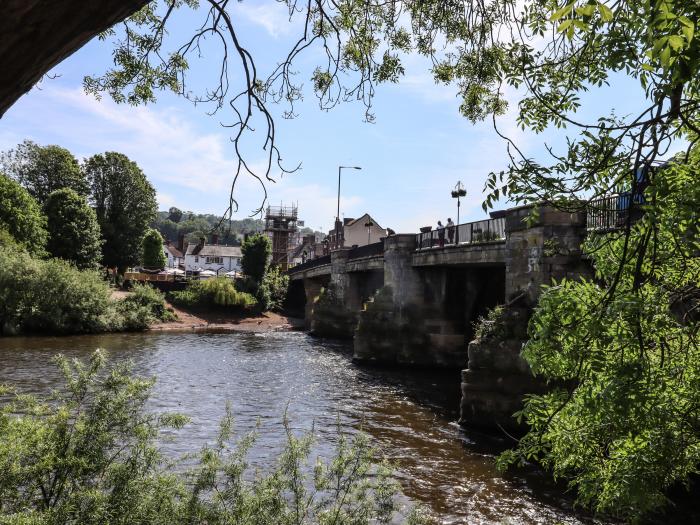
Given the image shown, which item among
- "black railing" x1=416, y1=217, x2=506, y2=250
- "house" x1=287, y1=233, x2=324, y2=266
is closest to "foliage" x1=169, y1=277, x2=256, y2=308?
"house" x1=287, y1=233, x2=324, y2=266

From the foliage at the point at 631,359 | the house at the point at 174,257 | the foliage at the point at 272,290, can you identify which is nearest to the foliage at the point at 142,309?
the foliage at the point at 272,290

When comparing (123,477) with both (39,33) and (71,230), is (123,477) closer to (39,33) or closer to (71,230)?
(39,33)

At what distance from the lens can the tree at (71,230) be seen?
48625 millimetres

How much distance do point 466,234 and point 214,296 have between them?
122 feet

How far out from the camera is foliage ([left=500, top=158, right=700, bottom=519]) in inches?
159

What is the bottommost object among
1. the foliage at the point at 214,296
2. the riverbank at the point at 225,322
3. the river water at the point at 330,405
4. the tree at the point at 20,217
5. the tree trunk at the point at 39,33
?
the river water at the point at 330,405

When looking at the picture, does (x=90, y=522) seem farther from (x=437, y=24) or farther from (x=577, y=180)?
(x=437, y=24)

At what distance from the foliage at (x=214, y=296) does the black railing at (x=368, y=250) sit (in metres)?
19.1

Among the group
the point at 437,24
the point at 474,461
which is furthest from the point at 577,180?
the point at 474,461

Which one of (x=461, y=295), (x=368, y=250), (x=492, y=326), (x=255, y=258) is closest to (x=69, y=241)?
(x=255, y=258)

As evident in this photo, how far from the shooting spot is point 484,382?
1556 centimetres

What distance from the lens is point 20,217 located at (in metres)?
44.0

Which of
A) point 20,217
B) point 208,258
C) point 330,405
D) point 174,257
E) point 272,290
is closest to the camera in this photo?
point 330,405

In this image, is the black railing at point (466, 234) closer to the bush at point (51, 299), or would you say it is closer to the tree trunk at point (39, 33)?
the tree trunk at point (39, 33)
